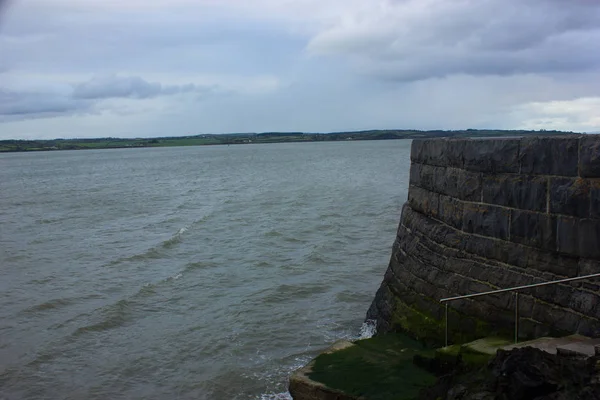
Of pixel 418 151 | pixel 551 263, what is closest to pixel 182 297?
pixel 418 151

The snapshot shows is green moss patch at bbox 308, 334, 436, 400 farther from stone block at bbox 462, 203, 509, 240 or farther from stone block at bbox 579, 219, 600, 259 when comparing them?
stone block at bbox 579, 219, 600, 259

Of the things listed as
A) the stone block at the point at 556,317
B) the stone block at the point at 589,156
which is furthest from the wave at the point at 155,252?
the stone block at the point at 589,156

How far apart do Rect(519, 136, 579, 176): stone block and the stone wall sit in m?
0.01

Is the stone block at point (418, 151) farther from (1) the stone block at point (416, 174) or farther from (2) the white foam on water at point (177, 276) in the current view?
(2) the white foam on water at point (177, 276)

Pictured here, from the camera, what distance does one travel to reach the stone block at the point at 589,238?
233 inches

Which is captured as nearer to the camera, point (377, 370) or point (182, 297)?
point (377, 370)

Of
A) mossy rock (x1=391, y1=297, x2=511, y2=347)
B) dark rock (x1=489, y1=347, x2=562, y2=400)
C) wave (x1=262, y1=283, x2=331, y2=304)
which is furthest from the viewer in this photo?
wave (x1=262, y1=283, x2=331, y2=304)

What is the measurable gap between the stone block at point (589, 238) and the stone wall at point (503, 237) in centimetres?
1

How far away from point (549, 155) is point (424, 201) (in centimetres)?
313

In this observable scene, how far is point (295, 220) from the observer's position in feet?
84.4

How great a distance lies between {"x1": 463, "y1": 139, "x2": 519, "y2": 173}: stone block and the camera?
703 cm

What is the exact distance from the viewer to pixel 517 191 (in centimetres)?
692

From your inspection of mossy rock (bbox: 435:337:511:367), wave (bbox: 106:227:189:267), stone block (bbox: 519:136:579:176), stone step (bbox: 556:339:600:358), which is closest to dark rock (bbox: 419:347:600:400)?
stone step (bbox: 556:339:600:358)

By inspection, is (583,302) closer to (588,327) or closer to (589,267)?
(588,327)
